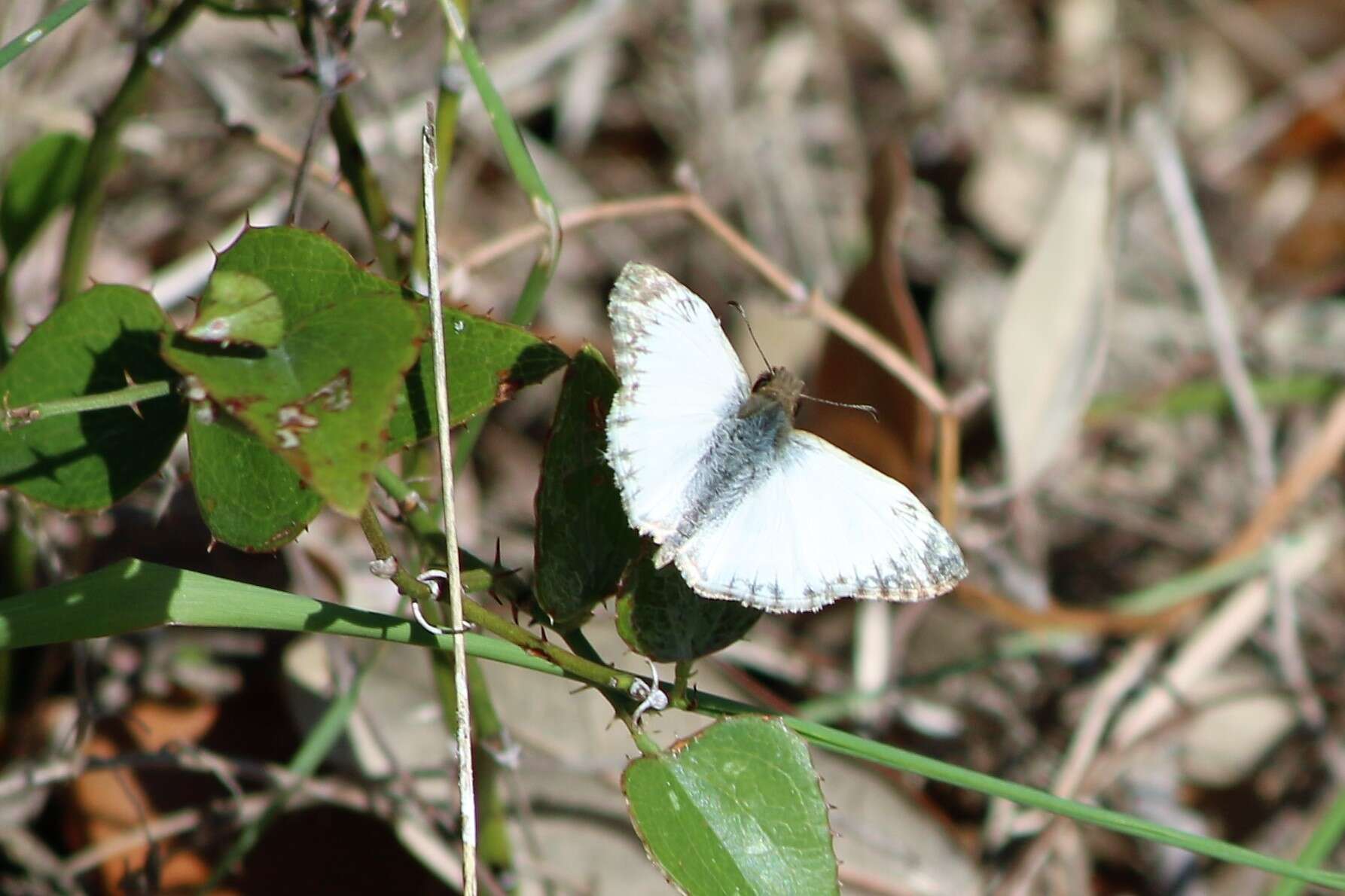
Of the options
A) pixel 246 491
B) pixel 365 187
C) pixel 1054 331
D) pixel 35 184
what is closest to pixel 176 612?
pixel 246 491

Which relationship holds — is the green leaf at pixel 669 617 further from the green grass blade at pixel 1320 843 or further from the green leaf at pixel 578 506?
the green grass blade at pixel 1320 843

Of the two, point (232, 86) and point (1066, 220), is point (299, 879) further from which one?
point (1066, 220)

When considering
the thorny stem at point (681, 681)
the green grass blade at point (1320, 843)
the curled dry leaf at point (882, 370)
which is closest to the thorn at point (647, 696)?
the thorny stem at point (681, 681)

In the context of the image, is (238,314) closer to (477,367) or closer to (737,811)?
(477,367)

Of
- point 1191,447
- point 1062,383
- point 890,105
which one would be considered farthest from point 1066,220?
point 890,105

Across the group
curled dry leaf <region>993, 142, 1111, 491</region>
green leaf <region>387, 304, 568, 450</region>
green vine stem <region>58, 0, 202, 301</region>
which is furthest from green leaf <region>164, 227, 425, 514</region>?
curled dry leaf <region>993, 142, 1111, 491</region>
